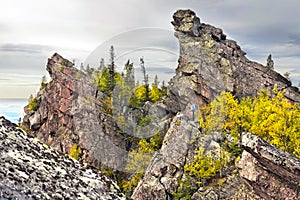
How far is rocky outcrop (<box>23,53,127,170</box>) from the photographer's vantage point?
72562 mm

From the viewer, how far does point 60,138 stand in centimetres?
7631

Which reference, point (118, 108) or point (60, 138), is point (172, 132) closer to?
point (118, 108)

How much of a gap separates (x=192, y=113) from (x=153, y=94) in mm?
12826

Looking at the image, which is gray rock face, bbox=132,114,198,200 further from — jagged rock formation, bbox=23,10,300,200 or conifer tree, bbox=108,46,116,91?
conifer tree, bbox=108,46,116,91

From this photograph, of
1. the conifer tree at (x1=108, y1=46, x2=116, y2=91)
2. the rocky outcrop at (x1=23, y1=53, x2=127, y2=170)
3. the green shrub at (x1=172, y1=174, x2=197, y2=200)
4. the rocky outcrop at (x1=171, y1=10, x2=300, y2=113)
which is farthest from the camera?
the conifer tree at (x1=108, y1=46, x2=116, y2=91)

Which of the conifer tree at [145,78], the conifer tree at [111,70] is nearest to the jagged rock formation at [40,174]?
the conifer tree at [145,78]

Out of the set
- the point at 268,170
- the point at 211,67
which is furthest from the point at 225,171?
the point at 211,67

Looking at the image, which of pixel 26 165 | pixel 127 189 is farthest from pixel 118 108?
pixel 26 165

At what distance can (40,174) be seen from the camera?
21.4 feet

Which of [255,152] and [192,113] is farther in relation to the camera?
[192,113]

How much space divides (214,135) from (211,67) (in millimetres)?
27240

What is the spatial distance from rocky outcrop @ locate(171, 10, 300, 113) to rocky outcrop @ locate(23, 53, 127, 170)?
16.1m

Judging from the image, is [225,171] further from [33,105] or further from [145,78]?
[33,105]

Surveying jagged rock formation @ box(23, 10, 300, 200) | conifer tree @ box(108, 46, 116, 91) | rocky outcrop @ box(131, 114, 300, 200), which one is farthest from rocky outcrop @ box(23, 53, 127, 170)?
rocky outcrop @ box(131, 114, 300, 200)
